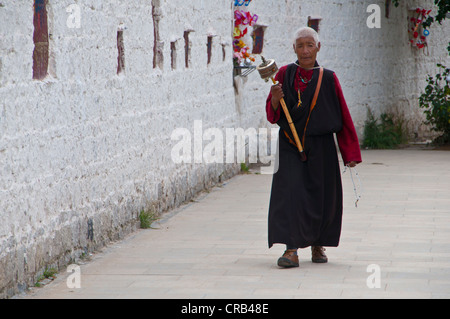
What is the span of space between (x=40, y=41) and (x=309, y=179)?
1.98m

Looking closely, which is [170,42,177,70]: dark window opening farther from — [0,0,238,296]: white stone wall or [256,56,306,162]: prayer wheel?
[256,56,306,162]: prayer wheel

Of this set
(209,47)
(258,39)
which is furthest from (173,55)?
(258,39)

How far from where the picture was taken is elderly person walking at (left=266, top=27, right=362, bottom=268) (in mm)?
5902

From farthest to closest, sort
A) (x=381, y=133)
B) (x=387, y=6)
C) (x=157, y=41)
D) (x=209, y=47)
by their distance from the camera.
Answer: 1. (x=387, y=6)
2. (x=381, y=133)
3. (x=209, y=47)
4. (x=157, y=41)

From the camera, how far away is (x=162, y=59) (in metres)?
8.34

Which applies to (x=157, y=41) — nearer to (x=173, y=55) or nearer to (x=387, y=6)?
(x=173, y=55)

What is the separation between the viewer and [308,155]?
5980 mm

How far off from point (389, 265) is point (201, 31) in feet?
14.9

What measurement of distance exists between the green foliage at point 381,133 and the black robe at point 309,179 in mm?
9599

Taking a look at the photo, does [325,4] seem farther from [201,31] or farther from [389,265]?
[389,265]

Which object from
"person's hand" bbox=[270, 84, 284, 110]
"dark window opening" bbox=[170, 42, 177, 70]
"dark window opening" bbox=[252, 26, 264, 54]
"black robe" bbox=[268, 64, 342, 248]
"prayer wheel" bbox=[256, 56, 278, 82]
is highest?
"dark window opening" bbox=[252, 26, 264, 54]

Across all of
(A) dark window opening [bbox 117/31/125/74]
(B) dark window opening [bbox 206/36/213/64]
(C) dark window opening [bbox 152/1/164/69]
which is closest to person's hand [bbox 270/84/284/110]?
(A) dark window opening [bbox 117/31/125/74]

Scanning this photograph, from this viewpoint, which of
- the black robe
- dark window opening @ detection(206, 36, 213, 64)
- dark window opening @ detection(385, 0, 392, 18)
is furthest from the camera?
dark window opening @ detection(385, 0, 392, 18)

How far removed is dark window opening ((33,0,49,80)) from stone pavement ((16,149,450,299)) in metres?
1.32
